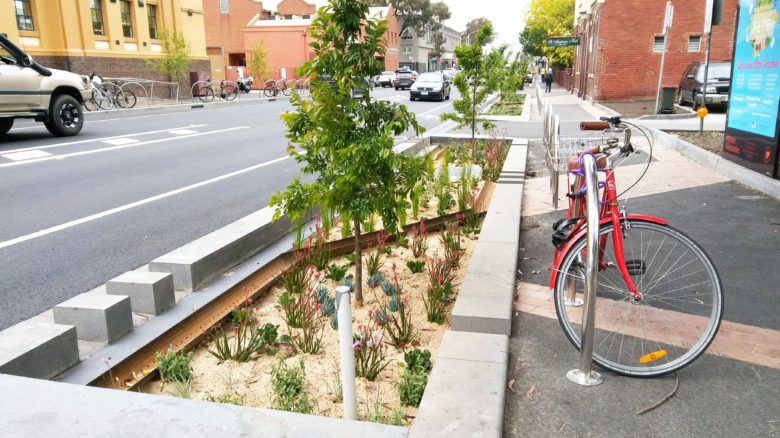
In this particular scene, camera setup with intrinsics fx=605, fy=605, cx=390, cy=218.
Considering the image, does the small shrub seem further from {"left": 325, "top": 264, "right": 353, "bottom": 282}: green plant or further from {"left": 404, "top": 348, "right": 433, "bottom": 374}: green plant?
{"left": 404, "top": 348, "right": 433, "bottom": 374}: green plant

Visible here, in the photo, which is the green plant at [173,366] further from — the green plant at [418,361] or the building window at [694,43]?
the building window at [694,43]

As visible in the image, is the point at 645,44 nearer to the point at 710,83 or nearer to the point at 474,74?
the point at 710,83

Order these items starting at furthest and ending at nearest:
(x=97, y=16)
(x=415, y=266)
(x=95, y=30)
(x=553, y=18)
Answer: (x=553, y=18) → (x=97, y=16) → (x=95, y=30) → (x=415, y=266)

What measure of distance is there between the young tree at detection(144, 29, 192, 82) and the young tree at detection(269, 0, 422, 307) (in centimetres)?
2869

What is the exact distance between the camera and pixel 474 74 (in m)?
10.6

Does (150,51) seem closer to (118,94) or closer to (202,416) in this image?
(118,94)

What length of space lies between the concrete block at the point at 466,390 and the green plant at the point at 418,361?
14 cm

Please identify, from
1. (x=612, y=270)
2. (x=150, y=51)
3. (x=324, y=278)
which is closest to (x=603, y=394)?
(x=612, y=270)

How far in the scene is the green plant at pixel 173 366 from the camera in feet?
11.2

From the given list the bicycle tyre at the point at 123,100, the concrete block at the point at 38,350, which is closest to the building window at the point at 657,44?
the bicycle tyre at the point at 123,100

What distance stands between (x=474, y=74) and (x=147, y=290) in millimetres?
7782

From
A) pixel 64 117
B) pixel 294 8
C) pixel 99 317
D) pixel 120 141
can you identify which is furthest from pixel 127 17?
pixel 294 8

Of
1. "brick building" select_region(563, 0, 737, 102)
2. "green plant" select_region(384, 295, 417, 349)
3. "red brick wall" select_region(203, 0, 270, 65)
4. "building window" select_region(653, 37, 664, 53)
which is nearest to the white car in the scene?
"red brick wall" select_region(203, 0, 270, 65)

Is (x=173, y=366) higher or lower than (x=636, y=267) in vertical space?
lower
